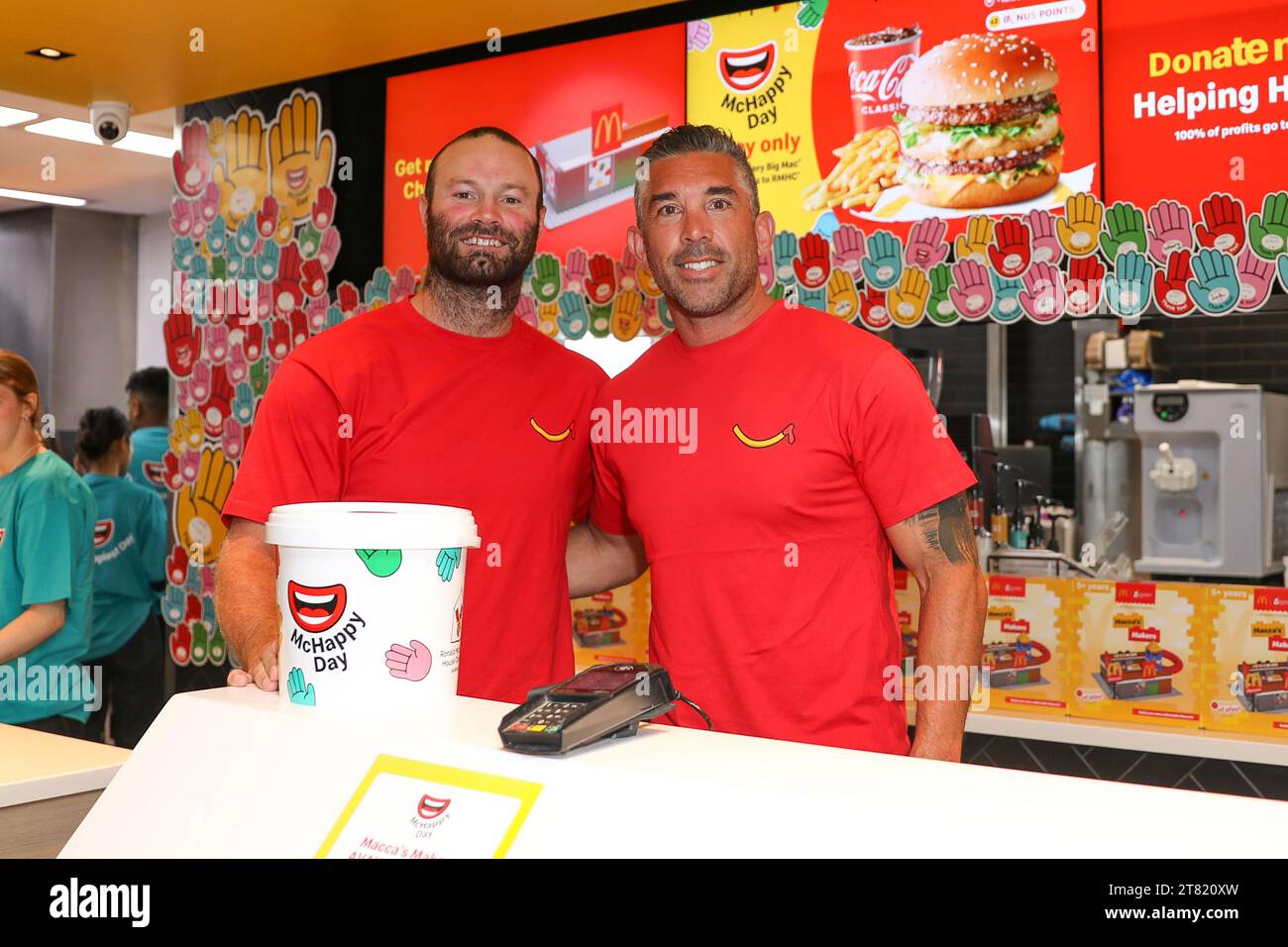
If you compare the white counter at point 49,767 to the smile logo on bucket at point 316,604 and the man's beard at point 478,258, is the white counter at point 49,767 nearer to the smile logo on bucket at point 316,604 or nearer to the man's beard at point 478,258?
the smile logo on bucket at point 316,604

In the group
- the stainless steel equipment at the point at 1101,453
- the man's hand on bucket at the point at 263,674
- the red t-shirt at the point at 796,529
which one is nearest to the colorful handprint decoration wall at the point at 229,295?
the stainless steel equipment at the point at 1101,453

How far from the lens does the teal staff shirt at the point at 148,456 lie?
621cm

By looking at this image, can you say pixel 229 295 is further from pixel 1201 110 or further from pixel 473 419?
pixel 1201 110

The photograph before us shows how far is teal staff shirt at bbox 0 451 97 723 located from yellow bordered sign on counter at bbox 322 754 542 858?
2.50 metres

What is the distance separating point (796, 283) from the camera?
4.47m

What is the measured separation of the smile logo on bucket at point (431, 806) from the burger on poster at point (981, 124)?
3447 millimetres

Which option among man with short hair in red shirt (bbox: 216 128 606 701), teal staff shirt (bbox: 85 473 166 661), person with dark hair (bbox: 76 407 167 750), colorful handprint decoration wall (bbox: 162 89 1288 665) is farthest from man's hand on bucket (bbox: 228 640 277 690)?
teal staff shirt (bbox: 85 473 166 661)

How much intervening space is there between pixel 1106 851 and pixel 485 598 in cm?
144

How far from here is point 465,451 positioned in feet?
7.32

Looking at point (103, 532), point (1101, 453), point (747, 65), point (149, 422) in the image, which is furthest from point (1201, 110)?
point (149, 422)

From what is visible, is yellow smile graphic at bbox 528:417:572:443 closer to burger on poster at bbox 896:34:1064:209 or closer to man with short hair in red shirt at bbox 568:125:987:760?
man with short hair in red shirt at bbox 568:125:987:760

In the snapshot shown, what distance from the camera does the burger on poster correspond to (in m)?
4.04

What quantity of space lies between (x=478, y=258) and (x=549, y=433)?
349 millimetres

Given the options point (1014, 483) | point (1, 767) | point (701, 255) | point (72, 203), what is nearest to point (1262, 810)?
point (701, 255)
